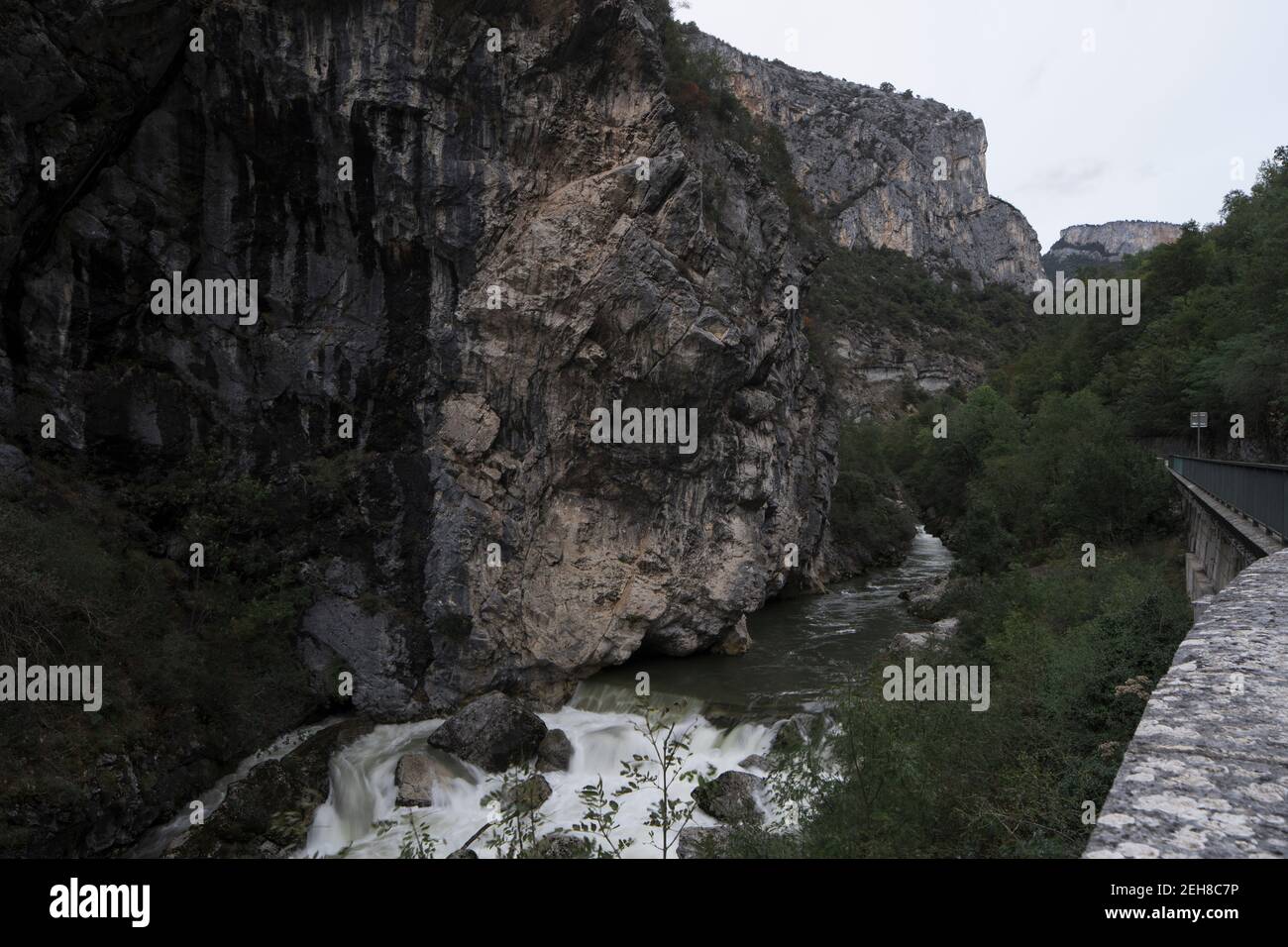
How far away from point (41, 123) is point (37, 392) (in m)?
5.70

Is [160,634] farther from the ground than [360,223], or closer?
closer

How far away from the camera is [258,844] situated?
36.2 ft

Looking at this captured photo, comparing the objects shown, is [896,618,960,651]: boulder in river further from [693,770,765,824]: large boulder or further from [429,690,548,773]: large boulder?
[429,690,548,773]: large boulder

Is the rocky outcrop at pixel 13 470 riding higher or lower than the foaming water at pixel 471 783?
higher

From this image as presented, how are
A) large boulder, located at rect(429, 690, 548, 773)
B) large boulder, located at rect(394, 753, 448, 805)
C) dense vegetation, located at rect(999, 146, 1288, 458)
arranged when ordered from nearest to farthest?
1. large boulder, located at rect(394, 753, 448, 805)
2. large boulder, located at rect(429, 690, 548, 773)
3. dense vegetation, located at rect(999, 146, 1288, 458)

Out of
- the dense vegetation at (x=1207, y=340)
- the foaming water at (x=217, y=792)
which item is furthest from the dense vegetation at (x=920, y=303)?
the foaming water at (x=217, y=792)

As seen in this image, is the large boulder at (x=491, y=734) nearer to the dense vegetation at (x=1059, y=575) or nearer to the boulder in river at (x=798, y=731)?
the boulder in river at (x=798, y=731)

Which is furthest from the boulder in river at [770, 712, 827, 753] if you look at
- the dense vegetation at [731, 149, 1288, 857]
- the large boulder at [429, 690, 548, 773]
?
the large boulder at [429, 690, 548, 773]

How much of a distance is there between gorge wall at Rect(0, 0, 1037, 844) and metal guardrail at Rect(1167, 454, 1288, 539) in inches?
439

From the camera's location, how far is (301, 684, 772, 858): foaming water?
1180cm

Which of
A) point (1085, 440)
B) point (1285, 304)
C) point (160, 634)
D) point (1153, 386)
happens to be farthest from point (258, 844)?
point (1153, 386)

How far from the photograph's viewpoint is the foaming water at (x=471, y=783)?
11805 mm

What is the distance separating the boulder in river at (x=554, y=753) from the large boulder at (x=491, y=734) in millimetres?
191

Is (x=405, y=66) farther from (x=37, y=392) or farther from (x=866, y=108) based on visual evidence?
(x=866, y=108)
